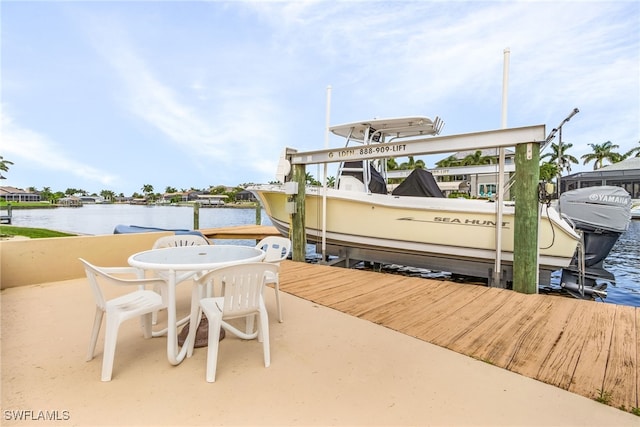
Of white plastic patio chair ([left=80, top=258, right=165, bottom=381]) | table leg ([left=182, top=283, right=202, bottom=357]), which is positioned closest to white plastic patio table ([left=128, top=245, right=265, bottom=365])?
table leg ([left=182, top=283, right=202, bottom=357])

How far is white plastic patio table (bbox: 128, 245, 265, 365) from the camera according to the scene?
1.89 meters

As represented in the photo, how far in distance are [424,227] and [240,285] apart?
4017 millimetres

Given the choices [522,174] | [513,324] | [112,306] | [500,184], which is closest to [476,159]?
[500,184]

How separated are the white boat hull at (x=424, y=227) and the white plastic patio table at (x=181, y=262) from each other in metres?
3.27

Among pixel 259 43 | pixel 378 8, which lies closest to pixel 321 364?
pixel 378 8

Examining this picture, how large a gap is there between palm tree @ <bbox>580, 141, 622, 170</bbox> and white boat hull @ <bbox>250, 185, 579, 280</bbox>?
4415 centimetres

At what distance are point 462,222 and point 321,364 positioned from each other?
12.2 ft

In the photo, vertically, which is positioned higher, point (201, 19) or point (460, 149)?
point (201, 19)

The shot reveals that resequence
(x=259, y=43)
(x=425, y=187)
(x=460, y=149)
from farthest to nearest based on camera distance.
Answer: (x=259, y=43) → (x=425, y=187) → (x=460, y=149)

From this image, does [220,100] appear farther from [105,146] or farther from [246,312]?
[246,312]

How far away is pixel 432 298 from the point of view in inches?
138

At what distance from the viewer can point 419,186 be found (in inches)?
224

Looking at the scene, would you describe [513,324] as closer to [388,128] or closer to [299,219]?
[299,219]

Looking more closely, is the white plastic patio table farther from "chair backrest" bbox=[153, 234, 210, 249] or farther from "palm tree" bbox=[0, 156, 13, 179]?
"palm tree" bbox=[0, 156, 13, 179]
